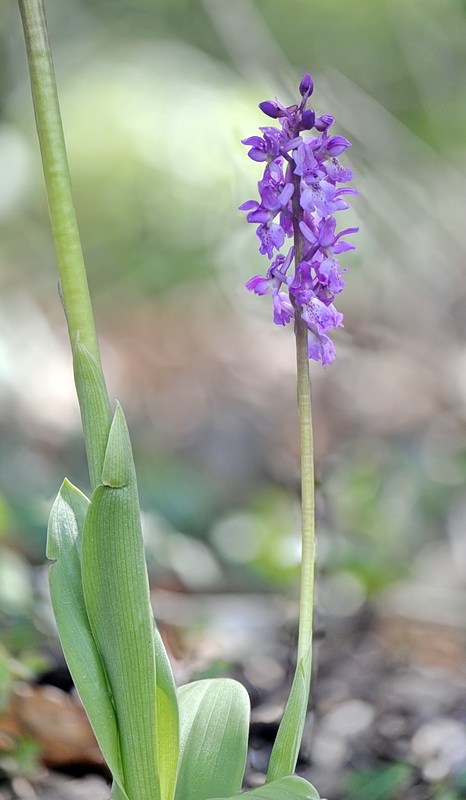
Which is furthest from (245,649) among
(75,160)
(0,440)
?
(75,160)

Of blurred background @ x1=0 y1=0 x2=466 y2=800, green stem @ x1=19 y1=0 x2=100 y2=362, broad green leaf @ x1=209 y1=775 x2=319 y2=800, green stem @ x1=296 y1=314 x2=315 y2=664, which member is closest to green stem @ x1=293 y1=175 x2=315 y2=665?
green stem @ x1=296 y1=314 x2=315 y2=664

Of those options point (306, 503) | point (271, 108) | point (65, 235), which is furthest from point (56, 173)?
point (306, 503)

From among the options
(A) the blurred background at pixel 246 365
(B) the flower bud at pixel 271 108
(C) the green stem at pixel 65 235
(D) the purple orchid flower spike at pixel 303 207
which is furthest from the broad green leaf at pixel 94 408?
(A) the blurred background at pixel 246 365

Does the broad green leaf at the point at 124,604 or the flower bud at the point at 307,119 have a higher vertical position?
the flower bud at the point at 307,119

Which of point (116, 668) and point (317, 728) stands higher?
point (116, 668)

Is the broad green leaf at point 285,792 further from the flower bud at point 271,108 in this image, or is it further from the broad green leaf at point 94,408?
the flower bud at point 271,108

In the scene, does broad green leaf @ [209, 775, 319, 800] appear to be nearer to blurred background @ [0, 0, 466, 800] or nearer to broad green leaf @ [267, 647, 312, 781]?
broad green leaf @ [267, 647, 312, 781]

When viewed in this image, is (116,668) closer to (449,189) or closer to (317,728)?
(317,728)
